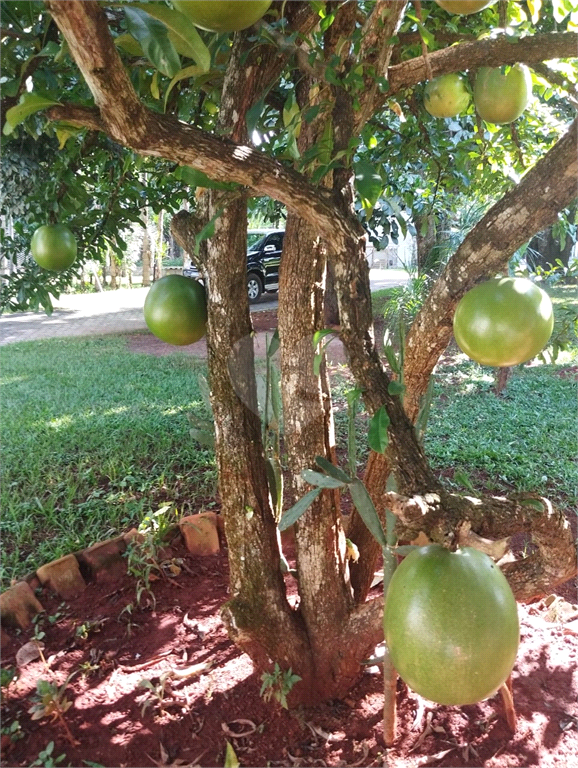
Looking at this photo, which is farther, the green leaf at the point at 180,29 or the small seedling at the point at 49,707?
the small seedling at the point at 49,707

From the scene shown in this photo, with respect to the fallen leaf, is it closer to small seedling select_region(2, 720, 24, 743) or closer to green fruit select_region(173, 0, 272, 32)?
small seedling select_region(2, 720, 24, 743)

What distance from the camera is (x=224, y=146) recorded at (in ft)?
3.44

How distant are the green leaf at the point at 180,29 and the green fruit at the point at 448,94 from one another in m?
0.89

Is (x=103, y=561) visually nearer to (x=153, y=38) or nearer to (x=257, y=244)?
(x=153, y=38)

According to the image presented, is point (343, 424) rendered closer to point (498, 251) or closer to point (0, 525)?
point (0, 525)

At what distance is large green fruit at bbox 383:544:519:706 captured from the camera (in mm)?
849

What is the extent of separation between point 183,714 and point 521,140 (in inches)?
87.8

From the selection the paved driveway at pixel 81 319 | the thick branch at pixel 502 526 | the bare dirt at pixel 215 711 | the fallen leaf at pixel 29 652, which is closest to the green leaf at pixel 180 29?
the thick branch at pixel 502 526

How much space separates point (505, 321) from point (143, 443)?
3.06 m

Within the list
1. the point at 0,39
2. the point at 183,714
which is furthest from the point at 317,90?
the point at 183,714

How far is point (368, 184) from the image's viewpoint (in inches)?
37.4

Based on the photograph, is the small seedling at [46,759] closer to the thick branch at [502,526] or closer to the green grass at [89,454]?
the green grass at [89,454]

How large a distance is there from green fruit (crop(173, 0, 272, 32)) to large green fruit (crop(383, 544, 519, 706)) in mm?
836

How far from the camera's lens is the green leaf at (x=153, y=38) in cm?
95
